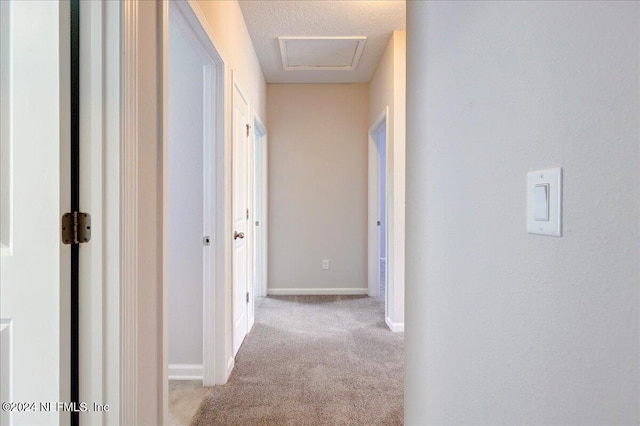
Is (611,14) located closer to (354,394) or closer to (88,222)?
(88,222)

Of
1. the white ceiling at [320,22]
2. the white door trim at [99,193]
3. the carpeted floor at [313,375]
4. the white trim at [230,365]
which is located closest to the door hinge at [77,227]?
the white door trim at [99,193]

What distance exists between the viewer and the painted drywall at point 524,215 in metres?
0.48

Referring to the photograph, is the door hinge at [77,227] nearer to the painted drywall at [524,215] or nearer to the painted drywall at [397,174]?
the painted drywall at [524,215]

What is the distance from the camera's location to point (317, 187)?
14.8ft

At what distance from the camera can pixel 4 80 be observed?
0.93m

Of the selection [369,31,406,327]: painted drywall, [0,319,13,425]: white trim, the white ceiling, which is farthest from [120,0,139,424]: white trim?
[369,31,406,327]: painted drywall

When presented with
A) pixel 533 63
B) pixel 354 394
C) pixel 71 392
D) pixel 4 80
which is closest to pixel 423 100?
pixel 533 63

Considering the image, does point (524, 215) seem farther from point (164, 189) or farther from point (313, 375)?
point (313, 375)

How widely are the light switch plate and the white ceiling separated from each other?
2.61 metres

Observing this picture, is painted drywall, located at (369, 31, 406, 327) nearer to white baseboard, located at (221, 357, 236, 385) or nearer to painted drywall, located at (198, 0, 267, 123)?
painted drywall, located at (198, 0, 267, 123)

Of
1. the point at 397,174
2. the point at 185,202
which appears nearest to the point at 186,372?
the point at 185,202

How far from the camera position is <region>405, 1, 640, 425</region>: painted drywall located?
1.57 ft

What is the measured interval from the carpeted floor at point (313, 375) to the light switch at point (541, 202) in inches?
61.5

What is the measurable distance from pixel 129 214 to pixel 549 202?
40.0 inches
